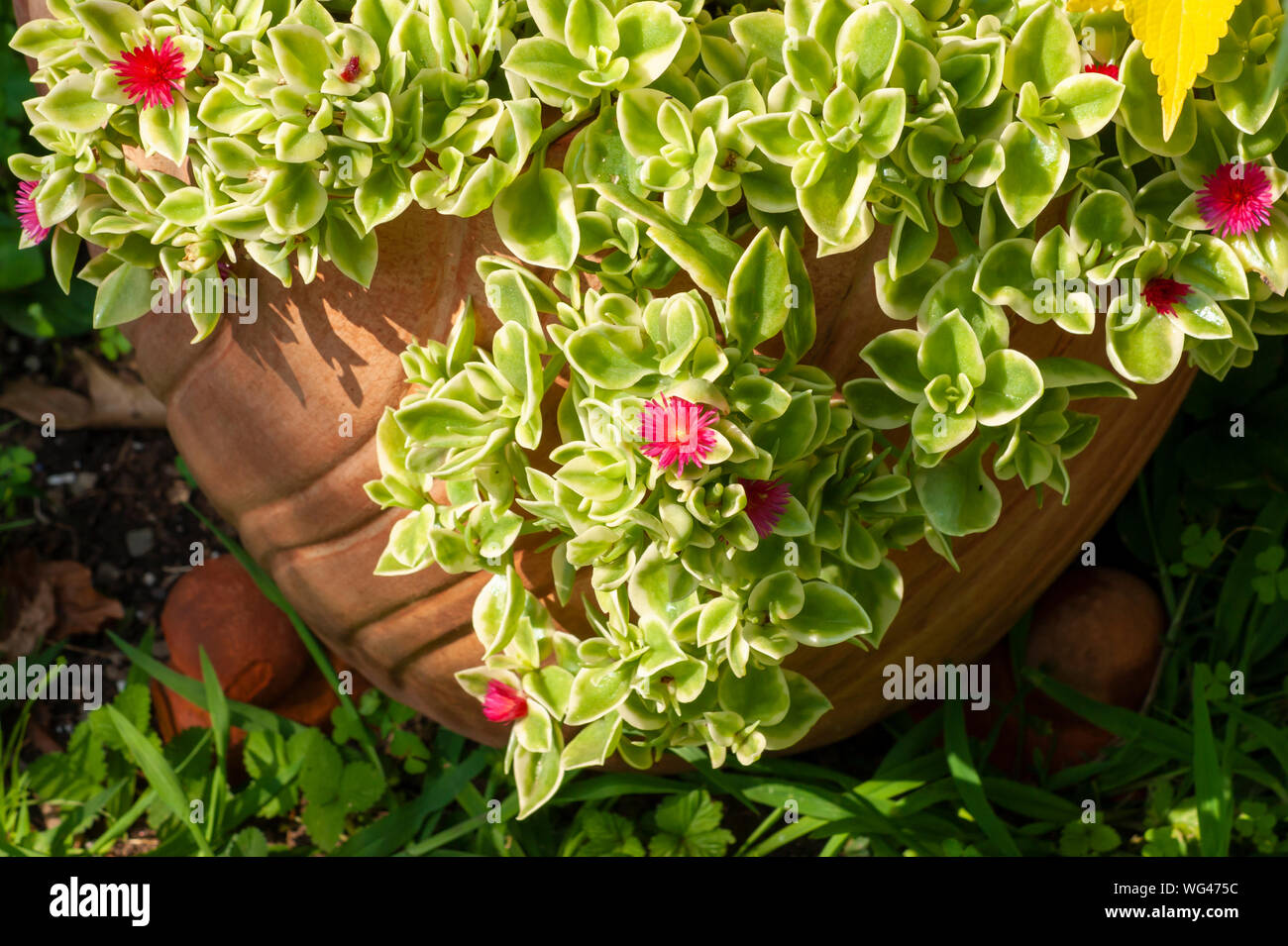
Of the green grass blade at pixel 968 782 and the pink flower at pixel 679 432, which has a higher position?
the pink flower at pixel 679 432

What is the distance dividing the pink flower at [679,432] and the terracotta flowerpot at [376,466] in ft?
0.86

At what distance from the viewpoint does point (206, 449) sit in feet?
4.66

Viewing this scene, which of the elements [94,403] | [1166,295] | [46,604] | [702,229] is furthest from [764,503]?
[94,403]

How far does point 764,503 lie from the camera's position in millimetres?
1106

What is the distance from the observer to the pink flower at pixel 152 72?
1097 millimetres

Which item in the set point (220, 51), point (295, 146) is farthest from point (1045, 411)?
point (220, 51)

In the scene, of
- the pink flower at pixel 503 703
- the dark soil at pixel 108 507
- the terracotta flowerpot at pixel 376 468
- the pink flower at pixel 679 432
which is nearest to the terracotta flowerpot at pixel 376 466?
the terracotta flowerpot at pixel 376 468

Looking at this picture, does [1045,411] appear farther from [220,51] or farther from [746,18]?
[220,51]

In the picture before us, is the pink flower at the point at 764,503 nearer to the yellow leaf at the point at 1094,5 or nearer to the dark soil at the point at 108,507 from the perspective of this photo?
the yellow leaf at the point at 1094,5

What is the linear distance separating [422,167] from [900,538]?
24.1 inches

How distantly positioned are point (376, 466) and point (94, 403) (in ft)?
3.87

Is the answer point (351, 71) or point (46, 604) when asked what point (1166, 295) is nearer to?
point (351, 71)

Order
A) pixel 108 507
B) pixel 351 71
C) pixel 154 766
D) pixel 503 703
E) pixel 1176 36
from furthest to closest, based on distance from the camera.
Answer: pixel 108 507, pixel 154 766, pixel 503 703, pixel 351 71, pixel 1176 36

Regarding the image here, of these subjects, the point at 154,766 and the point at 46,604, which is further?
the point at 46,604
